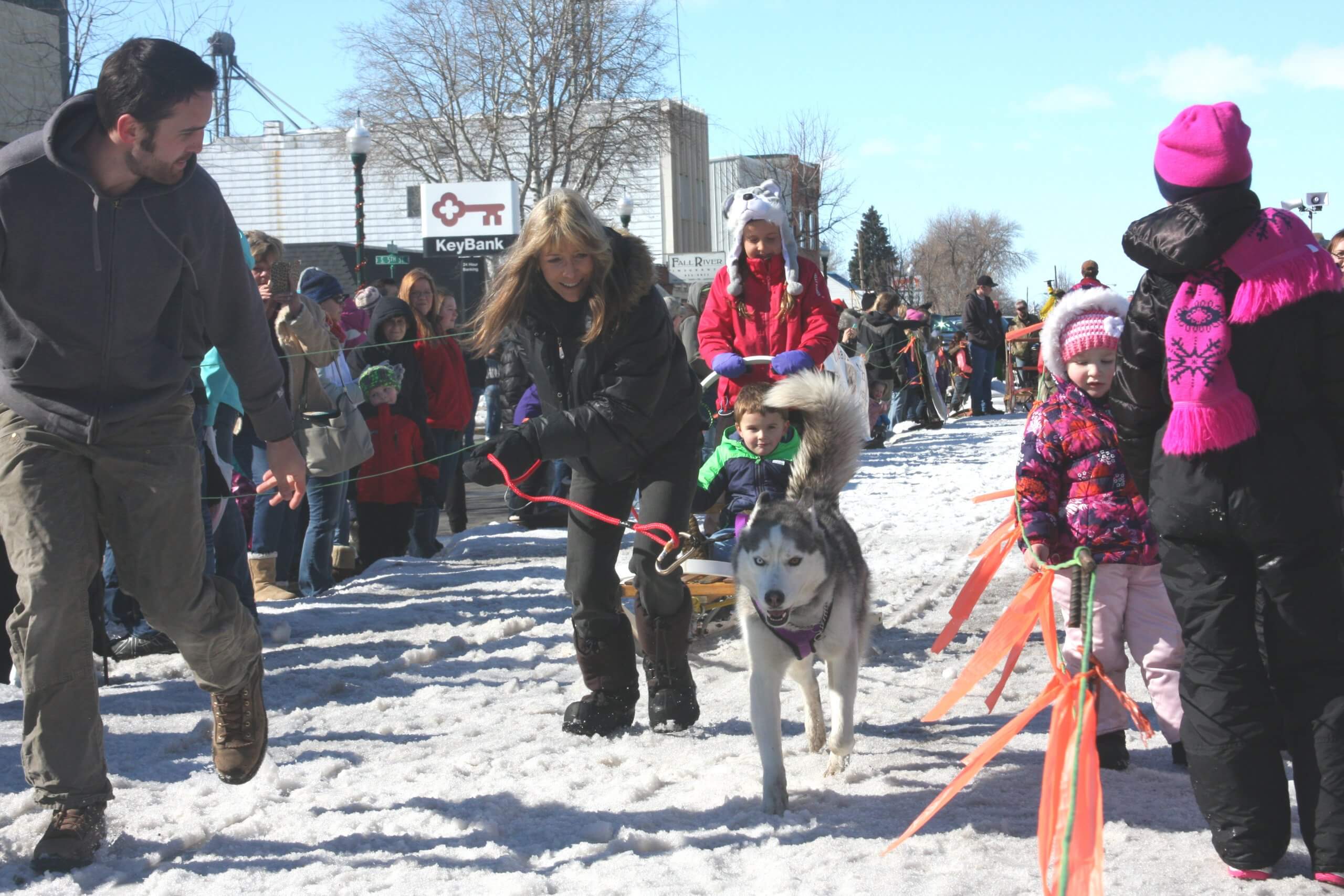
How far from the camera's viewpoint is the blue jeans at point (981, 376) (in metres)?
23.7

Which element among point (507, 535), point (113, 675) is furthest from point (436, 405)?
point (113, 675)

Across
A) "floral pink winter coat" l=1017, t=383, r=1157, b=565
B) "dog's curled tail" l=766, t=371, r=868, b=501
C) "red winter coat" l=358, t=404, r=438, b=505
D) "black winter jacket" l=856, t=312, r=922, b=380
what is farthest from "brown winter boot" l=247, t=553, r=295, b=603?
"black winter jacket" l=856, t=312, r=922, b=380

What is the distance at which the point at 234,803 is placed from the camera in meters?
4.14

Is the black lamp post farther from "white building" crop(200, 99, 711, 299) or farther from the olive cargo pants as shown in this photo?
"white building" crop(200, 99, 711, 299)

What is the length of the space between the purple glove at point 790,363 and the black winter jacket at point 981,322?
17082 millimetres

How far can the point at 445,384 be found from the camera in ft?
33.3

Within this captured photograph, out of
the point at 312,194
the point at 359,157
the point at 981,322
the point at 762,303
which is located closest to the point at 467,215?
the point at 359,157

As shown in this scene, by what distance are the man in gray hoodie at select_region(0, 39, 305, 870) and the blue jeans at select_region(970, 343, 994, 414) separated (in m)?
20.7

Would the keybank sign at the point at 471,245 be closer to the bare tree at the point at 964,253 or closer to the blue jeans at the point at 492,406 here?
the blue jeans at the point at 492,406

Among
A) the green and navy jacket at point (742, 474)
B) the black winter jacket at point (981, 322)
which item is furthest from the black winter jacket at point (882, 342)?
the green and navy jacket at point (742, 474)

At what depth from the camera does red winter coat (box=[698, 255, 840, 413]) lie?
6.23 metres

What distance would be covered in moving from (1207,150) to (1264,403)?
26.9 inches

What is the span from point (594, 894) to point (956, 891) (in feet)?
3.12

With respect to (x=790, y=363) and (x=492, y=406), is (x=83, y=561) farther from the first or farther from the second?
(x=492, y=406)
